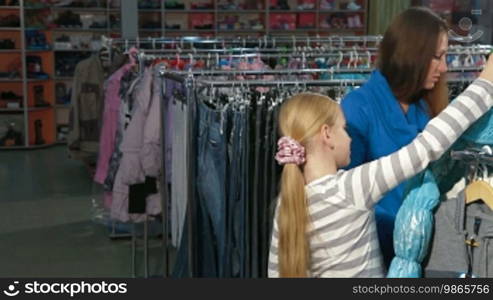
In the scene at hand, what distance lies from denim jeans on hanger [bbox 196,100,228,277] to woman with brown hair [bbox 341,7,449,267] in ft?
2.08

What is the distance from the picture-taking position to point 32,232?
555 centimetres

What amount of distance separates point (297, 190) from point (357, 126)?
456mm

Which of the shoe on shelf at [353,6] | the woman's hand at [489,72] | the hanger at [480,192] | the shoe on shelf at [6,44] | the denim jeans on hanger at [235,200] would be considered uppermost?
the shoe on shelf at [353,6]

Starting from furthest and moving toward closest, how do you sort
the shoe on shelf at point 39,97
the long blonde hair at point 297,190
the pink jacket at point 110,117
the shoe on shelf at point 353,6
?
1. the shoe on shelf at point 353,6
2. the shoe on shelf at point 39,97
3. the pink jacket at point 110,117
4. the long blonde hair at point 297,190

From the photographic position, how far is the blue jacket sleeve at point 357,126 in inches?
88.1

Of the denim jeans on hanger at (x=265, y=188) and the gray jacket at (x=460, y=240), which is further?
the denim jeans on hanger at (x=265, y=188)

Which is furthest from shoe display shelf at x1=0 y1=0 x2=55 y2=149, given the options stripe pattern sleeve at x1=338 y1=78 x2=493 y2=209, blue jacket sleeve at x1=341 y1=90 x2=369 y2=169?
stripe pattern sleeve at x1=338 y1=78 x2=493 y2=209

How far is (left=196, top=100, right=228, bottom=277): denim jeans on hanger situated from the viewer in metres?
2.75

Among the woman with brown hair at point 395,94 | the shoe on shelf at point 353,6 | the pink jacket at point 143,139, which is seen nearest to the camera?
the woman with brown hair at point 395,94

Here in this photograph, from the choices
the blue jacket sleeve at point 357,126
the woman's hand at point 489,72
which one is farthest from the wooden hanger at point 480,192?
the blue jacket sleeve at point 357,126

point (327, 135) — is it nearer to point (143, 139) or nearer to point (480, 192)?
point (480, 192)

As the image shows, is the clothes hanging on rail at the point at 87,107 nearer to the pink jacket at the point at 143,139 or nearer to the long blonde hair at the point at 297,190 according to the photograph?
the pink jacket at the point at 143,139

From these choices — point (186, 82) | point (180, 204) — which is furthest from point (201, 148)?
point (180, 204)

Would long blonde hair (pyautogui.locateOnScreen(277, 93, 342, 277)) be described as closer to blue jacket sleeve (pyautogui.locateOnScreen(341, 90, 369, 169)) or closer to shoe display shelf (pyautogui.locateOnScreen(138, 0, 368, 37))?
blue jacket sleeve (pyautogui.locateOnScreen(341, 90, 369, 169))
